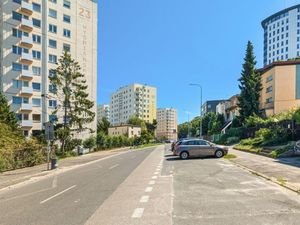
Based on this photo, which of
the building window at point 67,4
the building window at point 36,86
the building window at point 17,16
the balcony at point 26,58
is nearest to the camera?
the balcony at point 26,58

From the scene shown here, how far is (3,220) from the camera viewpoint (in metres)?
8.12

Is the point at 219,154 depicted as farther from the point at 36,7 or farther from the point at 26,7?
the point at 36,7

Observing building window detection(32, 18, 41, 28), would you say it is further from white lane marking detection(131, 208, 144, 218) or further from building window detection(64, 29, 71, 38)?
white lane marking detection(131, 208, 144, 218)

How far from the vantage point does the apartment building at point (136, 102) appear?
515ft

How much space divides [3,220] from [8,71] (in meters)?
54.3

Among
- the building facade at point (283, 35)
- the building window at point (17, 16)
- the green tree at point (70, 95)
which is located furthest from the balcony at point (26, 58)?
the building facade at point (283, 35)

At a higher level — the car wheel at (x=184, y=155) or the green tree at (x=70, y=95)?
the green tree at (x=70, y=95)

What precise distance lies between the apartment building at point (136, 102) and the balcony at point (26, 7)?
317ft

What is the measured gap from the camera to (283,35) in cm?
13125

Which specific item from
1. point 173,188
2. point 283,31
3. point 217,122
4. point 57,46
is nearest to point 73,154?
point 57,46

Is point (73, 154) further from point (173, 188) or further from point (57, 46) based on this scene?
point (173, 188)

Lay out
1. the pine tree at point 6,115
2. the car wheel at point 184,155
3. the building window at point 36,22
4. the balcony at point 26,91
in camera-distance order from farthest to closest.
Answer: the building window at point 36,22 < the balcony at point 26,91 < the pine tree at point 6,115 < the car wheel at point 184,155

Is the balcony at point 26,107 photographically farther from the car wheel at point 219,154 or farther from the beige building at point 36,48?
the car wheel at point 219,154

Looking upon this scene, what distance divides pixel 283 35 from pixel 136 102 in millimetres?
68607
